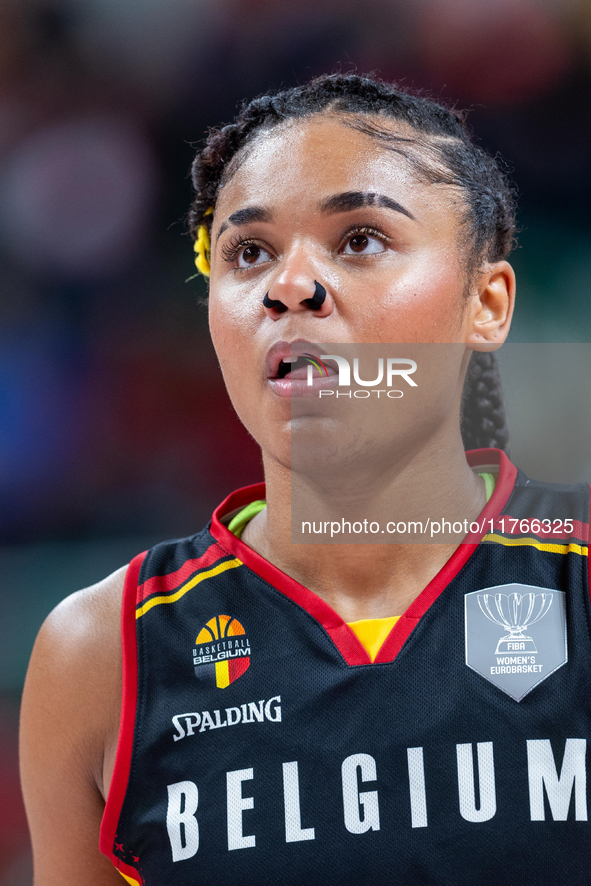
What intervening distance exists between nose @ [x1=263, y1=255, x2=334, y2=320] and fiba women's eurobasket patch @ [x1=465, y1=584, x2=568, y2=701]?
0.56 metres

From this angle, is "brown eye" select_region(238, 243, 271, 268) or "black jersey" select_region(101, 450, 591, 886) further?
"brown eye" select_region(238, 243, 271, 268)

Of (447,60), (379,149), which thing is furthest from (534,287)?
(379,149)

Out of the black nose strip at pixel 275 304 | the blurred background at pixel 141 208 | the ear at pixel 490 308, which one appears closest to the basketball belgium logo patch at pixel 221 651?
the black nose strip at pixel 275 304

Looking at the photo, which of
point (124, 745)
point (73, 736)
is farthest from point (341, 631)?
point (73, 736)

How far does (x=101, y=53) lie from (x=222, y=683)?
9.29ft

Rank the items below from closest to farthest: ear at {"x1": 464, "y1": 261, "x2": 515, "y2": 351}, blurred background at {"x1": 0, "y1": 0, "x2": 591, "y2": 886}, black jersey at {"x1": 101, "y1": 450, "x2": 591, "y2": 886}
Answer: black jersey at {"x1": 101, "y1": 450, "x2": 591, "y2": 886}, ear at {"x1": 464, "y1": 261, "x2": 515, "y2": 351}, blurred background at {"x1": 0, "y1": 0, "x2": 591, "y2": 886}

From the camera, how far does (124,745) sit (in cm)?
139

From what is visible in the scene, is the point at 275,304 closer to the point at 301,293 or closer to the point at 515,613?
the point at 301,293

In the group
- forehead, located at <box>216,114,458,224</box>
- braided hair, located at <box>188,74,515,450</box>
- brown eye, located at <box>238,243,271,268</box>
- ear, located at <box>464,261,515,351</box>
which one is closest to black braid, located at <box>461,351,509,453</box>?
braided hair, located at <box>188,74,515,450</box>

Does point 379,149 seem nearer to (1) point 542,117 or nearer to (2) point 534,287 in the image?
(2) point 534,287

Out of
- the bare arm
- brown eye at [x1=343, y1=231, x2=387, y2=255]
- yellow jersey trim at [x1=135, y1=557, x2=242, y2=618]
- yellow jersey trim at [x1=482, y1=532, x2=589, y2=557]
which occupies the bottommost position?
the bare arm

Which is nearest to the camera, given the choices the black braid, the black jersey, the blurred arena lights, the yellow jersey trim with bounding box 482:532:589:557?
the black jersey

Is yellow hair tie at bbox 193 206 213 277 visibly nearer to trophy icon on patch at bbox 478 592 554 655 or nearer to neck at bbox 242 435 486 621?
neck at bbox 242 435 486 621

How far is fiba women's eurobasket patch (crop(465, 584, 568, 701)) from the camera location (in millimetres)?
1319
